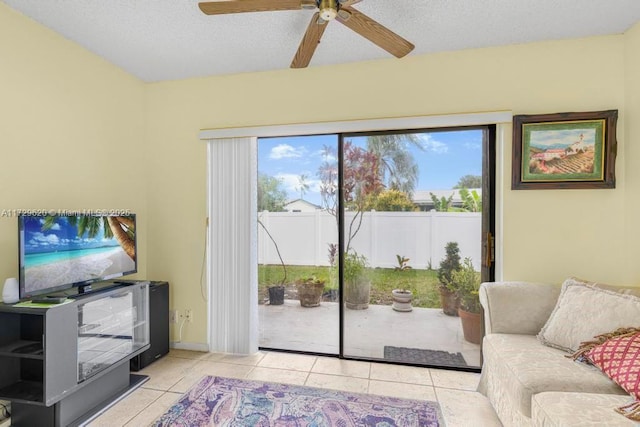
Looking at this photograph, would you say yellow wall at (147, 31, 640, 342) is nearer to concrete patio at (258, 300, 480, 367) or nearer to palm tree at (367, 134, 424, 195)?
palm tree at (367, 134, 424, 195)

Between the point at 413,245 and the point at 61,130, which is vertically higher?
the point at 61,130

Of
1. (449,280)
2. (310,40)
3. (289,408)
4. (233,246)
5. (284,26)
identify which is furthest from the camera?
(233,246)

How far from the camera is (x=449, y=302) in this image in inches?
106

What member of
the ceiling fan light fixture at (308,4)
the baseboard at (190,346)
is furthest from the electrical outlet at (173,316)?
the ceiling fan light fixture at (308,4)

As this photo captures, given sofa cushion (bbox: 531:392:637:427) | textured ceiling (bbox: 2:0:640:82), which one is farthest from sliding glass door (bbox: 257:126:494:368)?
sofa cushion (bbox: 531:392:637:427)

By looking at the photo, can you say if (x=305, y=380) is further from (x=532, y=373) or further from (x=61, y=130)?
(x=61, y=130)

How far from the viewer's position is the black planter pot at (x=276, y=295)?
305cm

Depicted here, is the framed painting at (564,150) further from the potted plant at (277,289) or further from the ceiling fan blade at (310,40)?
the potted plant at (277,289)

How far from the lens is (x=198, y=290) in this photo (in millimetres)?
3023

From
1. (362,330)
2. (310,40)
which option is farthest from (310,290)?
(310,40)

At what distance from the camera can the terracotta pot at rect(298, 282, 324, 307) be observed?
117 inches

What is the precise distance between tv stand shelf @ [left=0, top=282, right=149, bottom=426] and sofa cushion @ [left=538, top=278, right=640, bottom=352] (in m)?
2.90

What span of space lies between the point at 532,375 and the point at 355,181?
5.99ft

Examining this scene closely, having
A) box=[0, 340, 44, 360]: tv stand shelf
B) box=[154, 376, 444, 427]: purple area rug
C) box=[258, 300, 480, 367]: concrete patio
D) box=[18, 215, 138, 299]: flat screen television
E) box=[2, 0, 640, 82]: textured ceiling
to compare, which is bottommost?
box=[154, 376, 444, 427]: purple area rug
